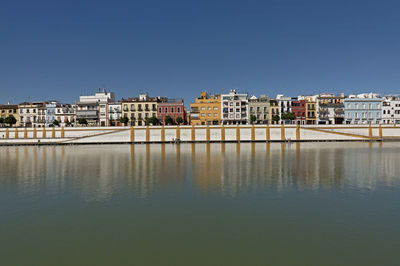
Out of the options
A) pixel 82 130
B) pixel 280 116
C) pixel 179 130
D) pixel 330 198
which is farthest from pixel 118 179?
pixel 280 116

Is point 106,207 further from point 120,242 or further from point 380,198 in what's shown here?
point 380,198

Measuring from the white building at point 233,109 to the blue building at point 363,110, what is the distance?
38964 mm

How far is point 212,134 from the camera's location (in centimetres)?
8769

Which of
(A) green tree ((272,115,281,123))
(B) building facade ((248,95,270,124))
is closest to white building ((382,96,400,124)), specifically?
(A) green tree ((272,115,281,123))

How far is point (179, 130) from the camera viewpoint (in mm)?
87688

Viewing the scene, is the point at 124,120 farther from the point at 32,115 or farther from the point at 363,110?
the point at 363,110

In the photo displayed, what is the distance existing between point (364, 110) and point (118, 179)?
355ft

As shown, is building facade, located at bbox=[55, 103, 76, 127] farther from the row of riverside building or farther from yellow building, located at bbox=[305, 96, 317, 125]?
yellow building, located at bbox=[305, 96, 317, 125]

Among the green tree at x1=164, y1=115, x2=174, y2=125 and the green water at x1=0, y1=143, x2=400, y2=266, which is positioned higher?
the green tree at x1=164, y1=115, x2=174, y2=125

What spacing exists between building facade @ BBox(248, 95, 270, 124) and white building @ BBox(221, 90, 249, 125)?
7.72 feet

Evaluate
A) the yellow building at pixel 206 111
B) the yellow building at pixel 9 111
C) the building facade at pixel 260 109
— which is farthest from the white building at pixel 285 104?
the yellow building at pixel 9 111

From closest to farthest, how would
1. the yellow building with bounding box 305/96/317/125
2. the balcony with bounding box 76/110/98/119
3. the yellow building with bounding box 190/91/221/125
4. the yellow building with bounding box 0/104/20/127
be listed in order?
the yellow building with bounding box 190/91/221/125
the yellow building with bounding box 305/96/317/125
the balcony with bounding box 76/110/98/119
the yellow building with bounding box 0/104/20/127

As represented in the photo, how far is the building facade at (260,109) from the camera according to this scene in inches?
4318

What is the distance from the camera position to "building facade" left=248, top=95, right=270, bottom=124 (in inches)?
4318
